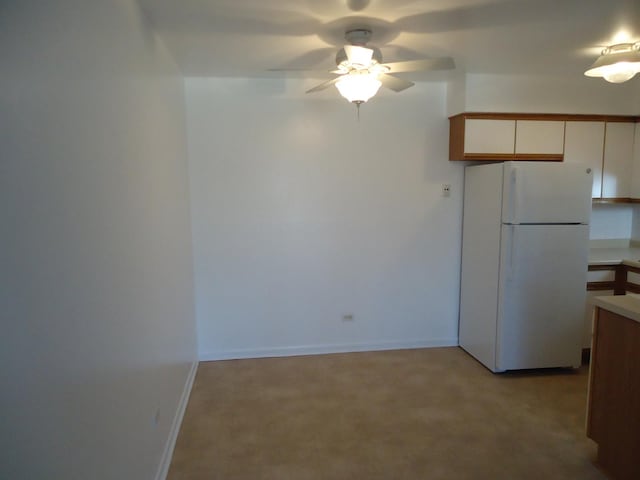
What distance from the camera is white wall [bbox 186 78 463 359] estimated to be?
3.51m

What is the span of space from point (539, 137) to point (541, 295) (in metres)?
1.41

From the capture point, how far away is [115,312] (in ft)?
5.07

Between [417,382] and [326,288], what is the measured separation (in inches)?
45.7

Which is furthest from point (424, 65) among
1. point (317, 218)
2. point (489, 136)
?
point (317, 218)

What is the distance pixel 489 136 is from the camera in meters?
3.48

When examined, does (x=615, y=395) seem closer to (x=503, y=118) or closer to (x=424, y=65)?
(x=424, y=65)

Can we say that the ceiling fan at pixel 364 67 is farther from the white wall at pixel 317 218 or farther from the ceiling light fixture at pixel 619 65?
the white wall at pixel 317 218

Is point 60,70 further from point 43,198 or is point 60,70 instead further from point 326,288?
point 326,288

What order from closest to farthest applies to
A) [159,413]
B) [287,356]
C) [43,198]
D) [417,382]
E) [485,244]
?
[43,198], [159,413], [417,382], [485,244], [287,356]

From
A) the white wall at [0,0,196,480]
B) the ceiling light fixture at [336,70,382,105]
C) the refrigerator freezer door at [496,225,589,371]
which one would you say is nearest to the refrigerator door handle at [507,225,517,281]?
the refrigerator freezer door at [496,225,589,371]

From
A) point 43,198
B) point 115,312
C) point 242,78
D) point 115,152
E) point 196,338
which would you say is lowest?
point 196,338

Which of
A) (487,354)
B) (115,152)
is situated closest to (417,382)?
(487,354)

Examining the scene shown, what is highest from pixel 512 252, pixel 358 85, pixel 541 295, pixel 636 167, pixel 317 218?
pixel 358 85

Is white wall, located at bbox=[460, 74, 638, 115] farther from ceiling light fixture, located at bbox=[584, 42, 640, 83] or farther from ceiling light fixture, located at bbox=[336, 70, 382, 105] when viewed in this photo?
ceiling light fixture, located at bbox=[336, 70, 382, 105]
